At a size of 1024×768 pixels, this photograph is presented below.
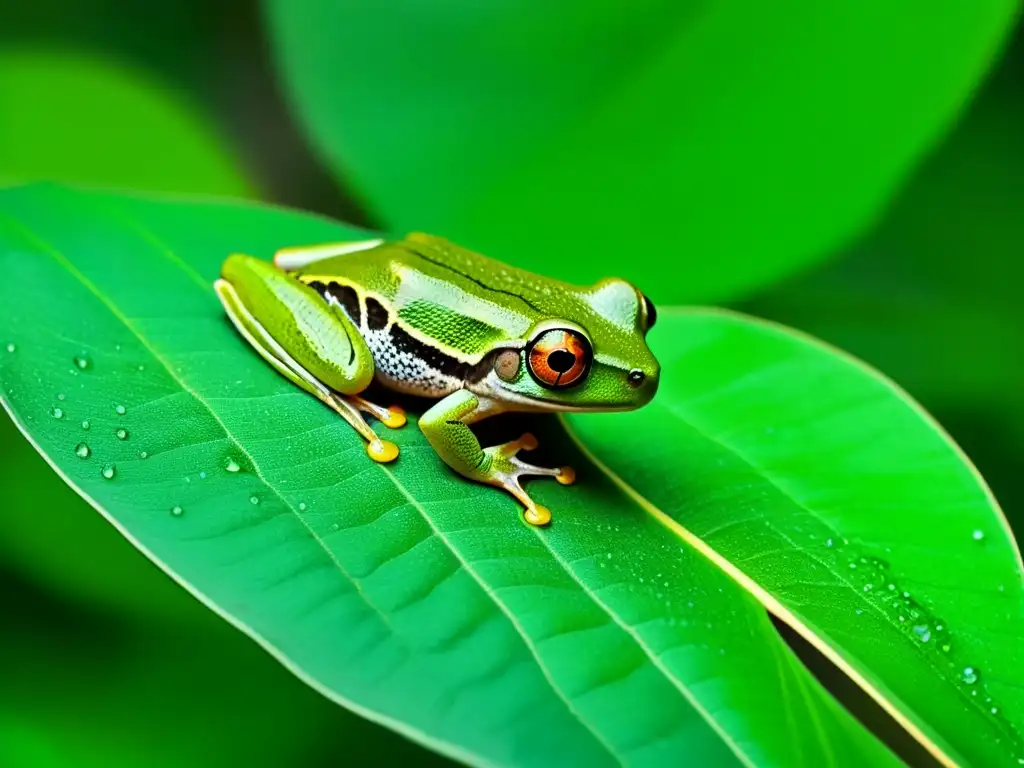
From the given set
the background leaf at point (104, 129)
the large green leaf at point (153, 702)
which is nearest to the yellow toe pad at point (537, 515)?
the large green leaf at point (153, 702)

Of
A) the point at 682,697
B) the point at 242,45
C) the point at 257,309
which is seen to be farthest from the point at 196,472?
the point at 242,45

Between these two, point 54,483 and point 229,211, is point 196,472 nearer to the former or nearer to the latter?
point 229,211

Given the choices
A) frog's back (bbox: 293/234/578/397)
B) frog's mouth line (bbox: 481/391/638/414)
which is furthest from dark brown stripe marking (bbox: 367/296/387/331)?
frog's mouth line (bbox: 481/391/638/414)

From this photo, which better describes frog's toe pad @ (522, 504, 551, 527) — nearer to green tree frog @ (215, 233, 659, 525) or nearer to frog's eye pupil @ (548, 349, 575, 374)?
green tree frog @ (215, 233, 659, 525)

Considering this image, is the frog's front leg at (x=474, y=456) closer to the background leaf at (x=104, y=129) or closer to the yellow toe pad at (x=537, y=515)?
the yellow toe pad at (x=537, y=515)

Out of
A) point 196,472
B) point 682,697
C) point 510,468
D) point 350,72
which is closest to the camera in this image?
point 682,697

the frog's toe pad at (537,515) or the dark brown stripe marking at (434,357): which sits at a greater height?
the dark brown stripe marking at (434,357)

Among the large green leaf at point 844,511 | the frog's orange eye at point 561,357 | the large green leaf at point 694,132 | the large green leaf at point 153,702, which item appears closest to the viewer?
the large green leaf at point 844,511
